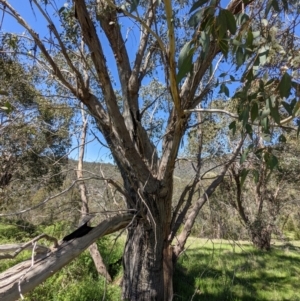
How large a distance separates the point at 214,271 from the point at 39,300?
11.1ft

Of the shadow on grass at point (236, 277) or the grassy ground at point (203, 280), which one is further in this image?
the shadow on grass at point (236, 277)

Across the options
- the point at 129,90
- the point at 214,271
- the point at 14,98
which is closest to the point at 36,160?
the point at 14,98

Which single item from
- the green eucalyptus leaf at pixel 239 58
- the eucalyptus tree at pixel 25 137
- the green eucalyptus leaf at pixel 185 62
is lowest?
the green eucalyptus leaf at pixel 185 62

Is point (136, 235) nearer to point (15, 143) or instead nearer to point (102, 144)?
point (102, 144)

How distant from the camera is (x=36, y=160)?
1270 centimetres

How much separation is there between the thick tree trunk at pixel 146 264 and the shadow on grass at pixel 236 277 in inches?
38.4

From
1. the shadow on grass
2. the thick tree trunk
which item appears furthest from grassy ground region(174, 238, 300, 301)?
the thick tree trunk

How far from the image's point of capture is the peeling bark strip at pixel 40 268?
2.30m

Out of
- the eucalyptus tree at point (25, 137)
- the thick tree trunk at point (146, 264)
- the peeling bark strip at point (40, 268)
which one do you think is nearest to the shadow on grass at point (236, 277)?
the thick tree trunk at point (146, 264)

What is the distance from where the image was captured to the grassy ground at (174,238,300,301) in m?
5.62

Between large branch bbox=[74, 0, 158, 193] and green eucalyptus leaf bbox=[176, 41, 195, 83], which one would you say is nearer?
green eucalyptus leaf bbox=[176, 41, 195, 83]

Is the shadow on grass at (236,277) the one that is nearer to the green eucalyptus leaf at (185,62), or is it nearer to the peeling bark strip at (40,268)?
the peeling bark strip at (40,268)

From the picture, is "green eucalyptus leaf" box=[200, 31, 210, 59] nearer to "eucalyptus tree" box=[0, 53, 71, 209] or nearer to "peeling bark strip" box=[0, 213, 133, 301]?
"peeling bark strip" box=[0, 213, 133, 301]

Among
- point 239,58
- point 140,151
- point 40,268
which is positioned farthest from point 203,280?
point 239,58
